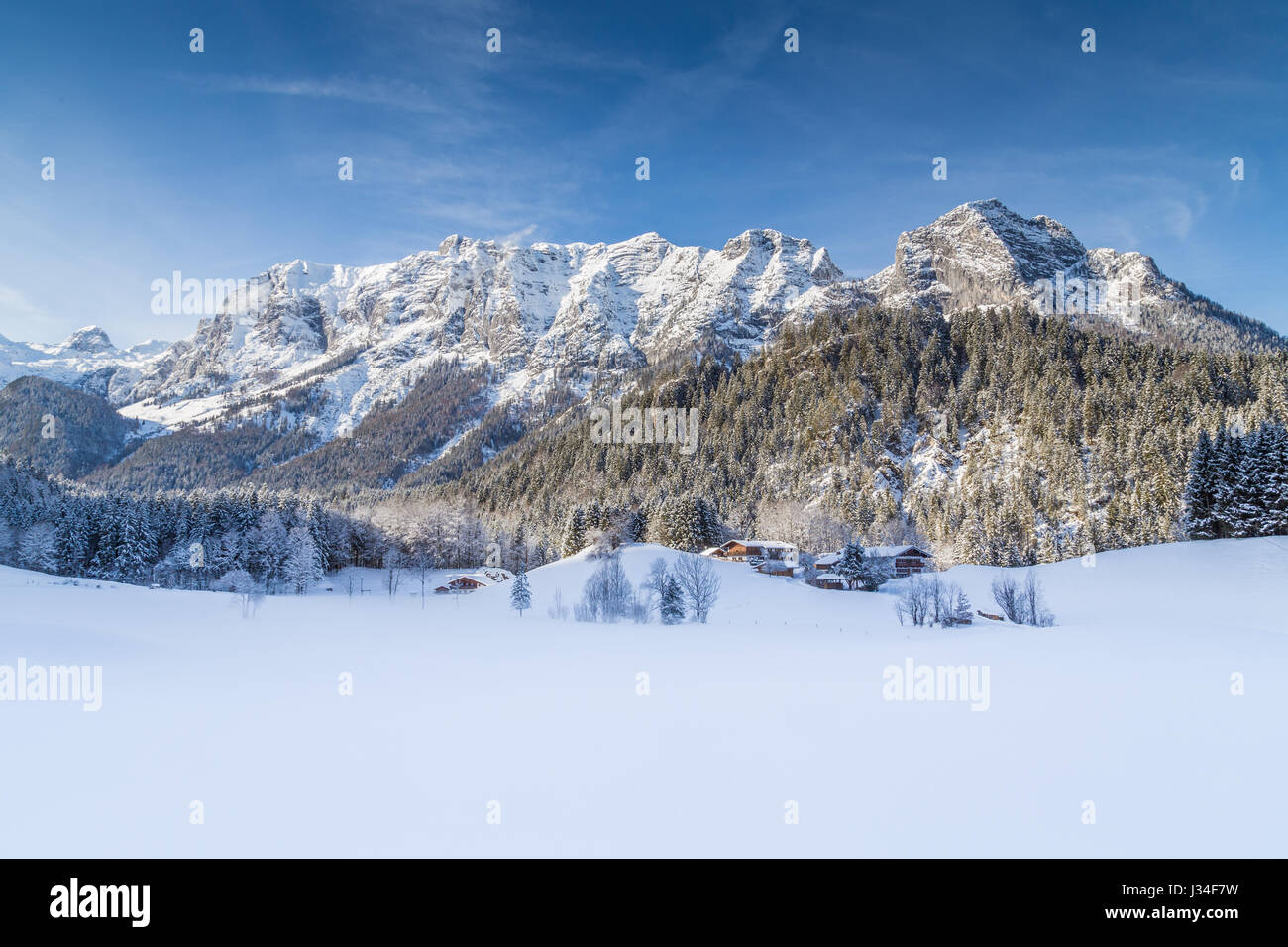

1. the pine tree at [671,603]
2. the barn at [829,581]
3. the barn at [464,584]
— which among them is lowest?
the barn at [464,584]

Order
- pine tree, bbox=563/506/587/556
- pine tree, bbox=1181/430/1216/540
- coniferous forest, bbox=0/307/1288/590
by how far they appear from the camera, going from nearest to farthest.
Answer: pine tree, bbox=1181/430/1216/540 → coniferous forest, bbox=0/307/1288/590 → pine tree, bbox=563/506/587/556

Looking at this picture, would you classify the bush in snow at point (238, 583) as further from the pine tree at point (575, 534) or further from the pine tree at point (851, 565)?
the pine tree at point (851, 565)

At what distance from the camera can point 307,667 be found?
→ 17.4 m

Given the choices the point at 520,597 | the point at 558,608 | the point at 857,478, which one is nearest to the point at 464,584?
the point at 520,597

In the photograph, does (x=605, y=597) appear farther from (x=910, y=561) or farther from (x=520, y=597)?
(x=910, y=561)

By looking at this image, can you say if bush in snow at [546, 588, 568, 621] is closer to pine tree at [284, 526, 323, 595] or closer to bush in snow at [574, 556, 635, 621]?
bush in snow at [574, 556, 635, 621]

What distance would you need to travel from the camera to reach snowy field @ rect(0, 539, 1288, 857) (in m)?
6.63

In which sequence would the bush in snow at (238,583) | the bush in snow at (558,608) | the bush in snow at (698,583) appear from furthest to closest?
1. the bush in snow at (238,583)
2. the bush in snow at (558,608)
3. the bush in snow at (698,583)

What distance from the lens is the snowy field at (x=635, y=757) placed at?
6629 mm

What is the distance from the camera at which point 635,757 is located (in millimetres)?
9055

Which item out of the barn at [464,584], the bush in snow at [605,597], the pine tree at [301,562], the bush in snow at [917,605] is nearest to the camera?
the bush in snow at [917,605]

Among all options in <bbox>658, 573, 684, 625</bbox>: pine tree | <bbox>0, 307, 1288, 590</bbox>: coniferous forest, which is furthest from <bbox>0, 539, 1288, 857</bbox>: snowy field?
<bbox>0, 307, 1288, 590</bbox>: coniferous forest

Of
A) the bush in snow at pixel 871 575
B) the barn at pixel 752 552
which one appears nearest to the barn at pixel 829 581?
the bush in snow at pixel 871 575
